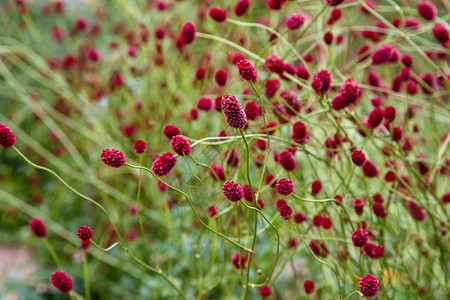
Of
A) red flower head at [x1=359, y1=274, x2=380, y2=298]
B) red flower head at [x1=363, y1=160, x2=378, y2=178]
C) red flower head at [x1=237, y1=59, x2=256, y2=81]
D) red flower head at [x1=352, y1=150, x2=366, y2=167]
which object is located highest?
red flower head at [x1=237, y1=59, x2=256, y2=81]

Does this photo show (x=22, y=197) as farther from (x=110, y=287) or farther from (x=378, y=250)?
(x=378, y=250)

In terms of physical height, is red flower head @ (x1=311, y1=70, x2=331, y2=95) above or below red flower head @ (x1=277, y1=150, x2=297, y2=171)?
above

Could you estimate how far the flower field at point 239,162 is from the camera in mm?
636

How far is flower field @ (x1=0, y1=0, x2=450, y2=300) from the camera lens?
64 centimetres

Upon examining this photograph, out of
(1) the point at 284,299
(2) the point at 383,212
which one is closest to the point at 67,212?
(1) the point at 284,299

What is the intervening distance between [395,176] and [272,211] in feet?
1.07

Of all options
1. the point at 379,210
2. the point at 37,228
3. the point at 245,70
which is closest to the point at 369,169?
the point at 379,210

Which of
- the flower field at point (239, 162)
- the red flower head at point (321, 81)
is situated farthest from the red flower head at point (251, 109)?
the red flower head at point (321, 81)

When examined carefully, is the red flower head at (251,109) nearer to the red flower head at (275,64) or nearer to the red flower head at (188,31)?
the red flower head at (275,64)

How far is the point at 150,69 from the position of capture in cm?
122

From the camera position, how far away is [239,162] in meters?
0.77

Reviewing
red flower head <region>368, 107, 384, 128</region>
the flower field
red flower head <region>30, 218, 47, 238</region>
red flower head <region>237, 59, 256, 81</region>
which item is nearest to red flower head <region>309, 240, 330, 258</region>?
the flower field

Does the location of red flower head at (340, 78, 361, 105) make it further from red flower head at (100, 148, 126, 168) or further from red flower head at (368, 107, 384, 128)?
red flower head at (100, 148, 126, 168)

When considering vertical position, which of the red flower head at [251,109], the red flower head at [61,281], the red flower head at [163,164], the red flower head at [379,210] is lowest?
the red flower head at [61,281]
